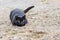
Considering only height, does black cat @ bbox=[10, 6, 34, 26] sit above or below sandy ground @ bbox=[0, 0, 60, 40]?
above

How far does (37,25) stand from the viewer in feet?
24.8

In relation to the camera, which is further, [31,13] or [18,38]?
[31,13]

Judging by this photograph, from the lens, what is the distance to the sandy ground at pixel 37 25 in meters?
6.61

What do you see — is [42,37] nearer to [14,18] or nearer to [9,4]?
[14,18]

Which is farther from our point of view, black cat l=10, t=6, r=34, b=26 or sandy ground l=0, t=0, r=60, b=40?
black cat l=10, t=6, r=34, b=26

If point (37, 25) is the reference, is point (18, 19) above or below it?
above

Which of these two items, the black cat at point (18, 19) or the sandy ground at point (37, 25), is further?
the black cat at point (18, 19)

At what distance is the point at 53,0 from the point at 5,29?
487 cm

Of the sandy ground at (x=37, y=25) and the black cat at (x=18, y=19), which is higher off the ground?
the black cat at (x=18, y=19)

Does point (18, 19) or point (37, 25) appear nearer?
point (37, 25)

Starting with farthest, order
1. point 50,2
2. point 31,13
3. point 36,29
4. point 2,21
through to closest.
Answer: point 50,2
point 31,13
point 2,21
point 36,29

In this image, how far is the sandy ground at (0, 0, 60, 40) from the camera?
6605mm

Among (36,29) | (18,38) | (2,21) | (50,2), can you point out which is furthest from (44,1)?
(18,38)

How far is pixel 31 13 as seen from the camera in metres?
9.35
